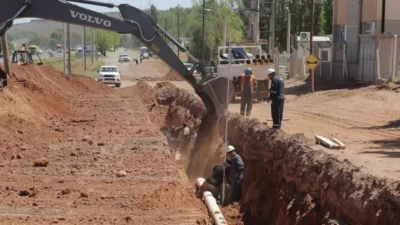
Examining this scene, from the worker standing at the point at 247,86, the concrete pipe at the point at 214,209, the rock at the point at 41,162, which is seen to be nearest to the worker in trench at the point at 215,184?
the concrete pipe at the point at 214,209

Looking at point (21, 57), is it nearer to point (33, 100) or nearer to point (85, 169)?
point (33, 100)

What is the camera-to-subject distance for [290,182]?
14562 millimetres

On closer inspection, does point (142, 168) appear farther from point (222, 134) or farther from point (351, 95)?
point (351, 95)

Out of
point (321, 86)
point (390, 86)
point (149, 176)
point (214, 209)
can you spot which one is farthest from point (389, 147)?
point (321, 86)

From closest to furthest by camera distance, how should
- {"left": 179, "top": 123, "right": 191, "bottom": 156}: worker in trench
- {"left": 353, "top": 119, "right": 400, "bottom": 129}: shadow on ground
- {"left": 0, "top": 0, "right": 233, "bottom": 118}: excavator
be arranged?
{"left": 0, "top": 0, "right": 233, "bottom": 118}: excavator < {"left": 353, "top": 119, "right": 400, "bottom": 129}: shadow on ground < {"left": 179, "top": 123, "right": 191, "bottom": 156}: worker in trench

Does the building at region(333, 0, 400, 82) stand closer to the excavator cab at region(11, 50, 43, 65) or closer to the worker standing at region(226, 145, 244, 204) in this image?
the worker standing at region(226, 145, 244, 204)

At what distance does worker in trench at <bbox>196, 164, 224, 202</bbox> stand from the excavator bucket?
227cm

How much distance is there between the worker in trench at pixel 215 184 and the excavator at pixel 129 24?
2.15 metres

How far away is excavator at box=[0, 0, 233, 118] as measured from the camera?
18.4 m

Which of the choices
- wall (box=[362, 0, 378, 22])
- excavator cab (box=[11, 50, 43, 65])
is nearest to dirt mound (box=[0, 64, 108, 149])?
excavator cab (box=[11, 50, 43, 65])

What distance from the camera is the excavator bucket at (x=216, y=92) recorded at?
1934 centimetres

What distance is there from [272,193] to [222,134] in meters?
5.93

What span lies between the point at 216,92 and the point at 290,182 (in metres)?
5.53

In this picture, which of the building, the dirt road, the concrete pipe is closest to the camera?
the concrete pipe
